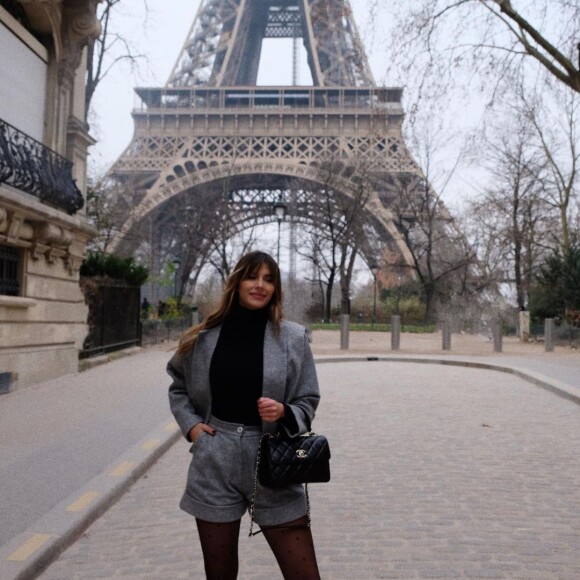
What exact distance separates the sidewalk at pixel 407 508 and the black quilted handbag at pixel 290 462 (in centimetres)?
137

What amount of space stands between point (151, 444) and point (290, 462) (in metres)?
4.53

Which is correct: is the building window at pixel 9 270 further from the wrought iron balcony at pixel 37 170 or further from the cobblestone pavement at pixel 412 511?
the cobblestone pavement at pixel 412 511

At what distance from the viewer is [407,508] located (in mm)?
4668

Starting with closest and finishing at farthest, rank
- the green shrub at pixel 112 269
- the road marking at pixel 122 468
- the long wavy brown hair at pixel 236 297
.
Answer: the long wavy brown hair at pixel 236 297
the road marking at pixel 122 468
the green shrub at pixel 112 269

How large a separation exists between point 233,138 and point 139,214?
33.6ft

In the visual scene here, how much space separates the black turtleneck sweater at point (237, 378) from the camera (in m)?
2.49

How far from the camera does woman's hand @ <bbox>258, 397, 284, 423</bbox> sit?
2.37 metres

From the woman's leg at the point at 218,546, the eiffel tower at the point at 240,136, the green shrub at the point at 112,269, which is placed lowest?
the woman's leg at the point at 218,546

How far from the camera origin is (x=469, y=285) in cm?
4012

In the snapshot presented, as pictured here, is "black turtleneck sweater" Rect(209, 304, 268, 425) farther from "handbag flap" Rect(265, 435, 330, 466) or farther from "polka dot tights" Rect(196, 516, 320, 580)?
"polka dot tights" Rect(196, 516, 320, 580)

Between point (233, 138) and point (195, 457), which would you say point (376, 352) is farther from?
point (233, 138)

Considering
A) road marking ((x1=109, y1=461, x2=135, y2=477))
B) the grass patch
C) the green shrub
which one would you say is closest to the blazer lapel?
road marking ((x1=109, y1=461, x2=135, y2=477))

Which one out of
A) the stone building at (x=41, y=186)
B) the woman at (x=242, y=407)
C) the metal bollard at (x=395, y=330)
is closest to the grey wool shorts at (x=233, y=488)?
the woman at (x=242, y=407)

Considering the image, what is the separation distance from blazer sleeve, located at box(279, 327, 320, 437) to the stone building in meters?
7.17
